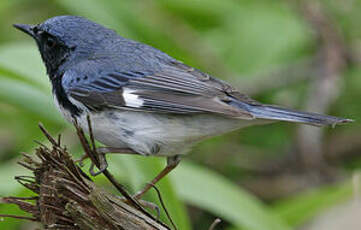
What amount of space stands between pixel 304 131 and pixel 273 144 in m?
0.59

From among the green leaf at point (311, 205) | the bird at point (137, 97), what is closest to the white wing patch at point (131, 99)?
the bird at point (137, 97)

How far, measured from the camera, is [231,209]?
3.99 m

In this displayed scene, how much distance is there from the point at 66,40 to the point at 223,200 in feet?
4.79

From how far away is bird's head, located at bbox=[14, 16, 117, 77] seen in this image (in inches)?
133

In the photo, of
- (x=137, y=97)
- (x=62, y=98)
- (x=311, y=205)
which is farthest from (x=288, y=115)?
(x=311, y=205)

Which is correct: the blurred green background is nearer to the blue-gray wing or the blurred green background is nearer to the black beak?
the black beak

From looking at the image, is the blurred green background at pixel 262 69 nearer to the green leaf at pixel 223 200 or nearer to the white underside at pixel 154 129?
the green leaf at pixel 223 200

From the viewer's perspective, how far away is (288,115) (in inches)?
118

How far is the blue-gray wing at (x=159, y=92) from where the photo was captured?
3.11 m

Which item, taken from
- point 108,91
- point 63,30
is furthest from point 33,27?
point 108,91

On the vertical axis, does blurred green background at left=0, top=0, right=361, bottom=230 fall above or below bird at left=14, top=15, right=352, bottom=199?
above

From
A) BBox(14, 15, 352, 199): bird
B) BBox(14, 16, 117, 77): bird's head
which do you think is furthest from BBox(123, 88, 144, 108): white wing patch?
BBox(14, 16, 117, 77): bird's head

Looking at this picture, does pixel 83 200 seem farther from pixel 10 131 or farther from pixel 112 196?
pixel 10 131

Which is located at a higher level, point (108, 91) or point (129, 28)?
point (129, 28)
